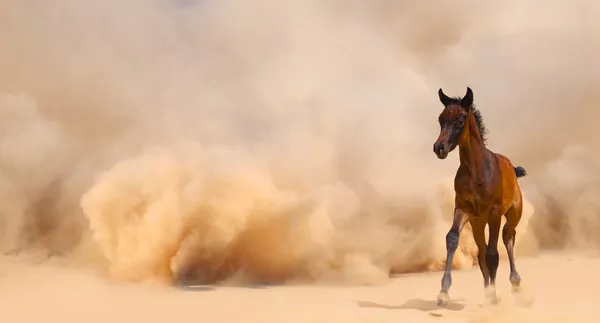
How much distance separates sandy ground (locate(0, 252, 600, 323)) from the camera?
808 cm

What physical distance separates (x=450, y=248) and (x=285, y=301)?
3.17 meters

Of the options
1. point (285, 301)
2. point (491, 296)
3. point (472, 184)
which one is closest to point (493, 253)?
point (491, 296)

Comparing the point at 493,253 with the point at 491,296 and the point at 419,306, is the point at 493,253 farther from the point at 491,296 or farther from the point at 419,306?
the point at 419,306

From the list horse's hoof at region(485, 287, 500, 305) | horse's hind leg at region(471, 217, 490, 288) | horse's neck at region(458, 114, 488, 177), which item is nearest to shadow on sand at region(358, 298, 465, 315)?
horse's hoof at region(485, 287, 500, 305)

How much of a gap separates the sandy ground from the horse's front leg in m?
0.22

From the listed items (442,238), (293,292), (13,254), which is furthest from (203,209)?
(442,238)

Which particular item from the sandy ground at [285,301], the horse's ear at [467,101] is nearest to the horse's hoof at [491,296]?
the sandy ground at [285,301]

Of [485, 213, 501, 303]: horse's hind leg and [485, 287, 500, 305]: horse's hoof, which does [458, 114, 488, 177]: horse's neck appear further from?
[485, 287, 500, 305]: horse's hoof

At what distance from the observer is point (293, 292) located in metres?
11.0

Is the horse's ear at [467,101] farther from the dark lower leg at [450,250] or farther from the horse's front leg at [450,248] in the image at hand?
the dark lower leg at [450,250]

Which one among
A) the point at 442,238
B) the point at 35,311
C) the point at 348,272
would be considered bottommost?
the point at 35,311

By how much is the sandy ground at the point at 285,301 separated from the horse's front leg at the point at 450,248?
0.73 ft

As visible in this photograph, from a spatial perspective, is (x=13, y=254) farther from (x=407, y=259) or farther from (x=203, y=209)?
(x=407, y=259)

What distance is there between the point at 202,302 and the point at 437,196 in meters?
10.4
